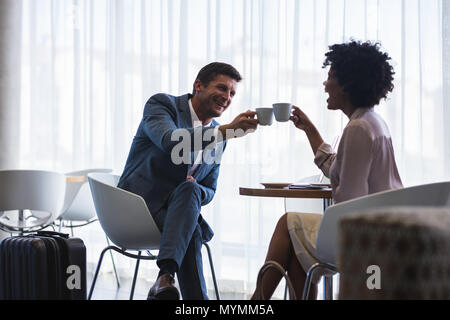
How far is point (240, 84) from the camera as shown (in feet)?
11.0

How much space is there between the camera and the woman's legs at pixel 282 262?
1.83 metres

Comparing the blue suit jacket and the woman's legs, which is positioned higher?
the blue suit jacket

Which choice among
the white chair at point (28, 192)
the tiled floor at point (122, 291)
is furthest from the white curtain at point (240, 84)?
the white chair at point (28, 192)

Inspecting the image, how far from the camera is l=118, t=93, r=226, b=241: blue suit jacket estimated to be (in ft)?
7.11

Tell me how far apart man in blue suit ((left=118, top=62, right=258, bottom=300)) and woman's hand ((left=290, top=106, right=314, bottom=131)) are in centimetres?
27

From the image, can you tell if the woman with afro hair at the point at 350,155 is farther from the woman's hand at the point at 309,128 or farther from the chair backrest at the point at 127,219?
the chair backrest at the point at 127,219

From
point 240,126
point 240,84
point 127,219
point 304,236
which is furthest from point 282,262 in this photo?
point 240,84

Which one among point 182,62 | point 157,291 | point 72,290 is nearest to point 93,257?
point 182,62

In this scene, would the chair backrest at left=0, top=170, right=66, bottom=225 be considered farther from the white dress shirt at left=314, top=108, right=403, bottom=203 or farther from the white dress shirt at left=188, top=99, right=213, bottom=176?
the white dress shirt at left=314, top=108, right=403, bottom=203

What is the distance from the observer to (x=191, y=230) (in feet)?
6.63

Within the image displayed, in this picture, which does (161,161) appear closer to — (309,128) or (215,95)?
(215,95)

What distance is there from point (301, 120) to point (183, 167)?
1.84 ft

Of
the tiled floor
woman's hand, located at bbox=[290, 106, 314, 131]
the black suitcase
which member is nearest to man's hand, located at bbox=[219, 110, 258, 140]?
woman's hand, located at bbox=[290, 106, 314, 131]
